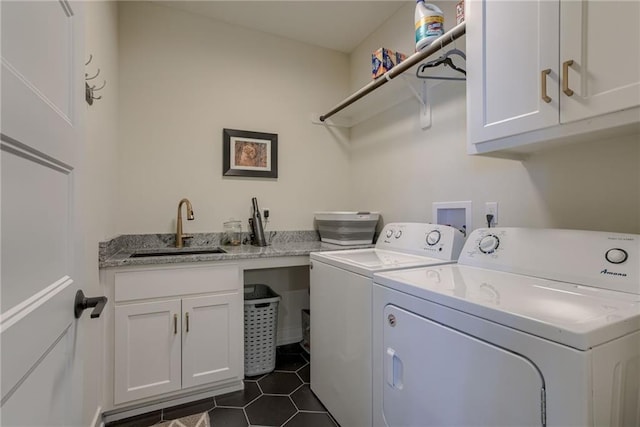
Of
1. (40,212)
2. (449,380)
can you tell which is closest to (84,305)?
(40,212)

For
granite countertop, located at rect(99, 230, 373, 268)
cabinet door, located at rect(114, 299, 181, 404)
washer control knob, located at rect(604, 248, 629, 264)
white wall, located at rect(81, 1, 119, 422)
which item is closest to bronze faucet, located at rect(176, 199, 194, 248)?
granite countertop, located at rect(99, 230, 373, 268)

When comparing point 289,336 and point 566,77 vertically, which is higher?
point 566,77

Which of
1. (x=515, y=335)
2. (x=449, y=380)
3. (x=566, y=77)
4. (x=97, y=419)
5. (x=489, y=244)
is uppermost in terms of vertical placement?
(x=566, y=77)

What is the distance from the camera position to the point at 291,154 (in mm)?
2641

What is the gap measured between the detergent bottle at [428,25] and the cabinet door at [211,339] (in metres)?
1.79

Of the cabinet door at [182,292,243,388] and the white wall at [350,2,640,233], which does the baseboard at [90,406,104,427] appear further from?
the white wall at [350,2,640,233]

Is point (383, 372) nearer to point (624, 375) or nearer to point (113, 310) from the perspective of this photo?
point (624, 375)

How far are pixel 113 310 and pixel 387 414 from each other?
1.46m

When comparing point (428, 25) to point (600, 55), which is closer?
point (600, 55)

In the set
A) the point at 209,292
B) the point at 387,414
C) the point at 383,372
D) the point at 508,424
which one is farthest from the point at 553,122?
the point at 209,292

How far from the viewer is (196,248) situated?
7.22 ft

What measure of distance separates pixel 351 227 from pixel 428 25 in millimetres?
1338

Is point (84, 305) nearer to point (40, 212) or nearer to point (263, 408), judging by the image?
point (40, 212)

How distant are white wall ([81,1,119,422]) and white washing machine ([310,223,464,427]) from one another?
1.08 metres
